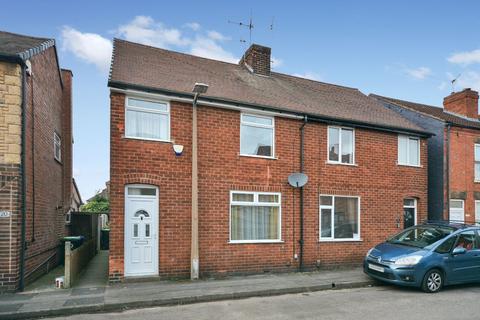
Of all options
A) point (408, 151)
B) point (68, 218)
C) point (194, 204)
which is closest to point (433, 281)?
point (194, 204)

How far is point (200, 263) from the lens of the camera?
35.1ft

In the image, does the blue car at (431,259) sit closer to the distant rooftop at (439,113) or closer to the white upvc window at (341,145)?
the white upvc window at (341,145)

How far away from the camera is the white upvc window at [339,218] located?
12758mm

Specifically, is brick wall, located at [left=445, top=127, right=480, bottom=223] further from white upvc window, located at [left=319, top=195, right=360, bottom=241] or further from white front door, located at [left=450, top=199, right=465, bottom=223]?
white upvc window, located at [left=319, top=195, right=360, bottom=241]

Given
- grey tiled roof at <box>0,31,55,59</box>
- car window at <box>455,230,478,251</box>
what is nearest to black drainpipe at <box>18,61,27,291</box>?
grey tiled roof at <box>0,31,55,59</box>

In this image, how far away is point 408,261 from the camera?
9406 mm

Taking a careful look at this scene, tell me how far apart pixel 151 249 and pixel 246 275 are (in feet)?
9.32

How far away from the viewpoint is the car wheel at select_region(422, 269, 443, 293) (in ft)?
30.8

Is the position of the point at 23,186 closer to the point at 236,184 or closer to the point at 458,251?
the point at 236,184

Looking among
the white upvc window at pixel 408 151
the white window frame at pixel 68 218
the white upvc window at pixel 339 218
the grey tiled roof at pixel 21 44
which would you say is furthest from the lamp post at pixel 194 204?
the white upvc window at pixel 408 151

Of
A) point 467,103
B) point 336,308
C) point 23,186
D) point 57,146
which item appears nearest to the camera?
point 336,308

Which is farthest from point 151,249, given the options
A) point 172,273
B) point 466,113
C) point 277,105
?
point 466,113

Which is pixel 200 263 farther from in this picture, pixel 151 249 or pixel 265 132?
pixel 265 132

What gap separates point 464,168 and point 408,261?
8.92 metres
